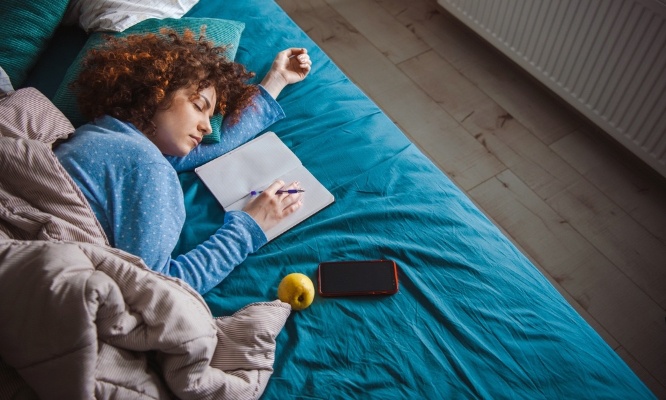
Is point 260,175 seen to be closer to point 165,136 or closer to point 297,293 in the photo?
point 165,136

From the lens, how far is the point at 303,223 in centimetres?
116

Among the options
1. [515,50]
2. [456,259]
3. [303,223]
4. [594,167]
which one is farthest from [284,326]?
[515,50]

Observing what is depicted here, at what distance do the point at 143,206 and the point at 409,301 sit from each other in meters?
0.60

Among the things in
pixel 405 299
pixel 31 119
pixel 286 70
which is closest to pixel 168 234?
pixel 31 119

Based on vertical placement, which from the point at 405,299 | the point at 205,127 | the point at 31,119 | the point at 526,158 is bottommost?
the point at 526,158

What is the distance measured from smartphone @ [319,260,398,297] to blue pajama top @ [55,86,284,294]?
0.18 m

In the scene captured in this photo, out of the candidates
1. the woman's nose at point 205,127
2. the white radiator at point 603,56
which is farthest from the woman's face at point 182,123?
the white radiator at point 603,56

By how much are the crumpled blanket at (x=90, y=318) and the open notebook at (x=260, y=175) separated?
294mm

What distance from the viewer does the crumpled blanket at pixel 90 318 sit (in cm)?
73

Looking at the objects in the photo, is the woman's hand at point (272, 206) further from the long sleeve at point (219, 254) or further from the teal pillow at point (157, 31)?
the teal pillow at point (157, 31)

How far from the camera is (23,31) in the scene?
1.39 m

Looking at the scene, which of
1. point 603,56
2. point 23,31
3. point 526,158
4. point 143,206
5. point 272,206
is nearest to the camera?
point 143,206

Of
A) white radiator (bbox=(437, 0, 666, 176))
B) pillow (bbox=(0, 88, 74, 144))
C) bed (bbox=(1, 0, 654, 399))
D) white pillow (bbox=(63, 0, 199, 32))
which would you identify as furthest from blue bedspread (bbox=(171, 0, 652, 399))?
white radiator (bbox=(437, 0, 666, 176))

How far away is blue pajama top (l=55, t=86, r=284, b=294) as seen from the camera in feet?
3.24
